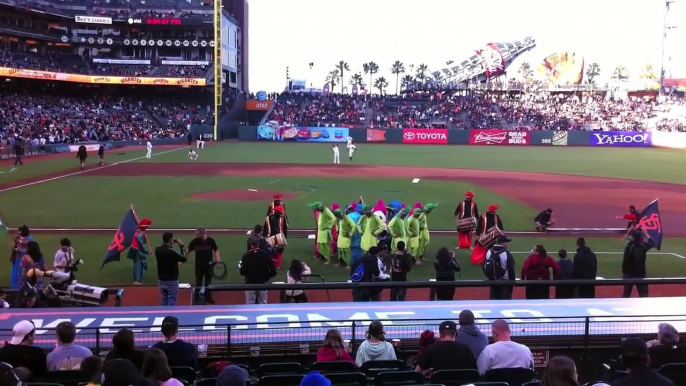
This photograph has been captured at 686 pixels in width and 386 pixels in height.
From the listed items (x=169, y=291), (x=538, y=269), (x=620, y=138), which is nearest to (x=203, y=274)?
(x=169, y=291)

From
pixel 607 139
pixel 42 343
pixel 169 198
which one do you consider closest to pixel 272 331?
pixel 42 343

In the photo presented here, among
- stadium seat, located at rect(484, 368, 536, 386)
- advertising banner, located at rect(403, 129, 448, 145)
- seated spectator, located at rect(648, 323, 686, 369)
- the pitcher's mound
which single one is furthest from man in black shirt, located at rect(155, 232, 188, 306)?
advertising banner, located at rect(403, 129, 448, 145)

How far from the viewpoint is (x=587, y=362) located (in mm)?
8219

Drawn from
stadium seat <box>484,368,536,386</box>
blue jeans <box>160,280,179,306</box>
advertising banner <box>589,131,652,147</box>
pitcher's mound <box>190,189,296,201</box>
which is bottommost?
blue jeans <box>160,280,179,306</box>

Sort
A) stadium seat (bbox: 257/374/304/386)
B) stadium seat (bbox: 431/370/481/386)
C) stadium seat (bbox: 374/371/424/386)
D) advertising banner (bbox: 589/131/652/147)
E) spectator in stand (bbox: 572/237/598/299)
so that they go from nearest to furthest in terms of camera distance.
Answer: stadium seat (bbox: 257/374/304/386), stadium seat (bbox: 374/371/424/386), stadium seat (bbox: 431/370/481/386), spectator in stand (bbox: 572/237/598/299), advertising banner (bbox: 589/131/652/147)

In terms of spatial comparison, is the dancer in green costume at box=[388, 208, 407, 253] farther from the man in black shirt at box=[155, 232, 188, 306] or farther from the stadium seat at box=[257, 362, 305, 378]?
the stadium seat at box=[257, 362, 305, 378]

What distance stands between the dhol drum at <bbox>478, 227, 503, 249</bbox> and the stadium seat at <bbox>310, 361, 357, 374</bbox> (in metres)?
9.91

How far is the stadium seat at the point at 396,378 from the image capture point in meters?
5.96

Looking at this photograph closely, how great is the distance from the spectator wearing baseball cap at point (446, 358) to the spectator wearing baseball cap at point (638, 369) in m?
1.60

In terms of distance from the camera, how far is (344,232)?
1570 centimetres

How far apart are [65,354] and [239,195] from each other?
75.1 ft

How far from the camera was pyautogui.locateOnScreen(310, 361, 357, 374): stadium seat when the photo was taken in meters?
6.43

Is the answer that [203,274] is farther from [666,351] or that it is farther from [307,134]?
[307,134]

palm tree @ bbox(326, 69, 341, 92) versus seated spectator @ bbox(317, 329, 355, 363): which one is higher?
palm tree @ bbox(326, 69, 341, 92)
